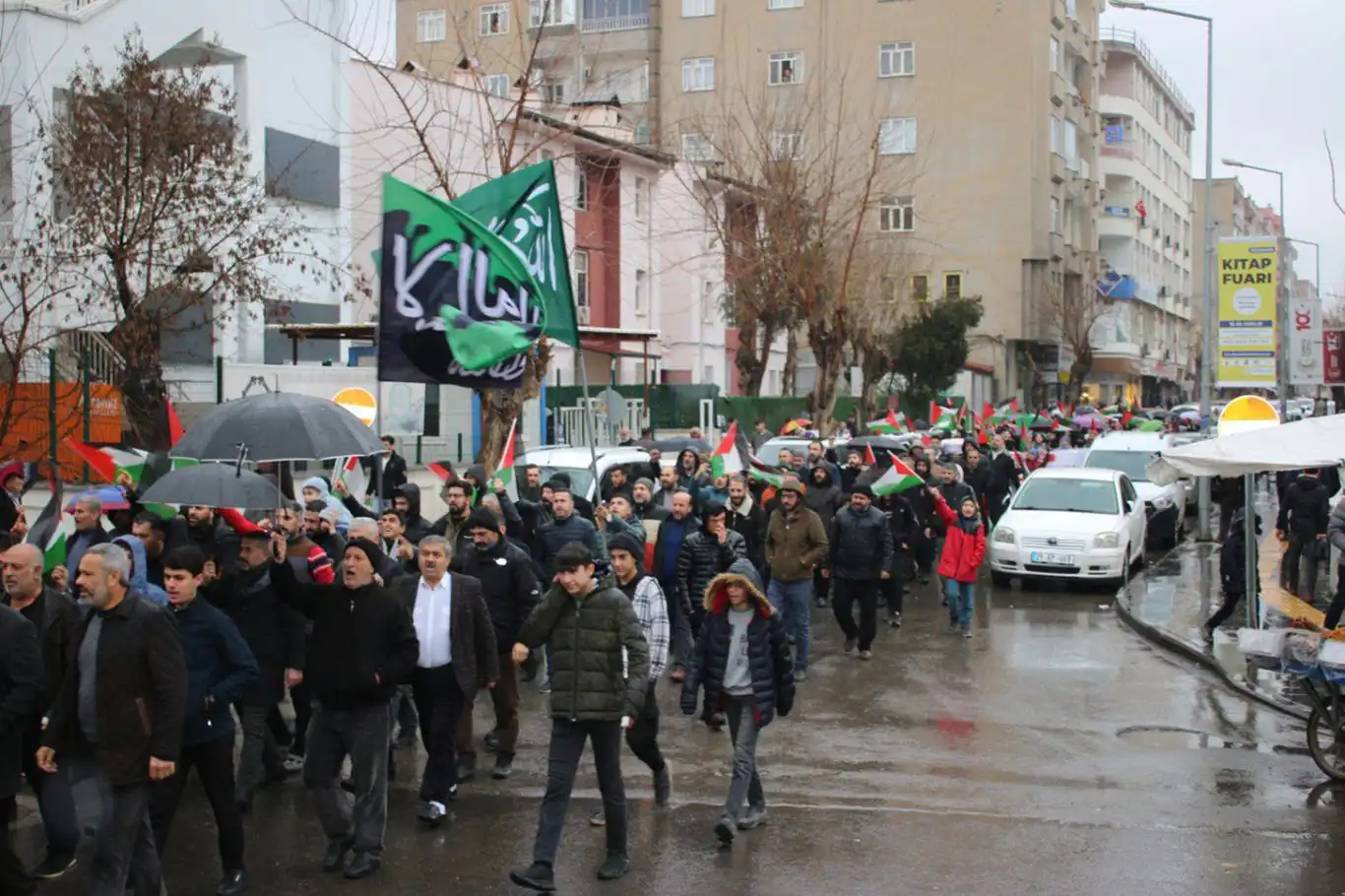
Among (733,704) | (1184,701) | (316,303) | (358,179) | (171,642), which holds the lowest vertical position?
→ (1184,701)

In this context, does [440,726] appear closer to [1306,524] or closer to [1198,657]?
[1198,657]

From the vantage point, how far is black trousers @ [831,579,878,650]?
46.6 ft

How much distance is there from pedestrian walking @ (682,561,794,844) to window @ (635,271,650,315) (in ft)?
125

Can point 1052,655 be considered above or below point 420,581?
below

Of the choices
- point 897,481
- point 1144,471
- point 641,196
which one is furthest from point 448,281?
point 641,196

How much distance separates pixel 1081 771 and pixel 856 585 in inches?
178

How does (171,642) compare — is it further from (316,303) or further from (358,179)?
(358,179)

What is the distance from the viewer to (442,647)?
28.0 ft

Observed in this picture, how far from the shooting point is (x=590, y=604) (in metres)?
7.62

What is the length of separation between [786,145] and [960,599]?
18607mm

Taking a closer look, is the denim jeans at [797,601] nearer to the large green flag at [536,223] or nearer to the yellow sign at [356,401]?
the large green flag at [536,223]

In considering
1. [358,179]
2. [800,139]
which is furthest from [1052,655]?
[358,179]

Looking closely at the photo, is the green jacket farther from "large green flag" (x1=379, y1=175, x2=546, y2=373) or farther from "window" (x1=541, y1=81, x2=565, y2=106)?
"window" (x1=541, y1=81, x2=565, y2=106)

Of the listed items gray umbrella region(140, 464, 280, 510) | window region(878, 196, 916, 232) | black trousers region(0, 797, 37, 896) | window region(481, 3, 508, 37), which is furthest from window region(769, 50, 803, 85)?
black trousers region(0, 797, 37, 896)
